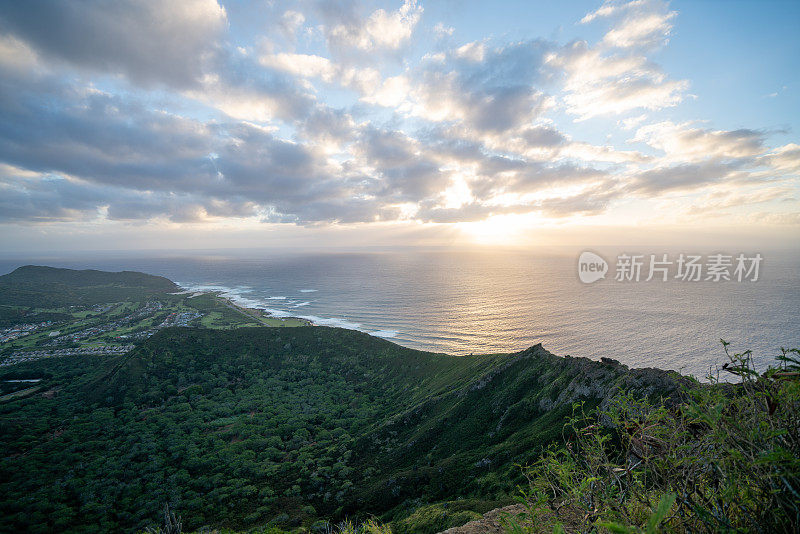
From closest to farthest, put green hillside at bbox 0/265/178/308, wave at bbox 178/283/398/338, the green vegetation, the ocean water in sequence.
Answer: the ocean water < the green vegetation < wave at bbox 178/283/398/338 < green hillside at bbox 0/265/178/308

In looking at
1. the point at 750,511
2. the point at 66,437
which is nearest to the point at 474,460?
the point at 750,511

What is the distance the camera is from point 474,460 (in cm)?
2989

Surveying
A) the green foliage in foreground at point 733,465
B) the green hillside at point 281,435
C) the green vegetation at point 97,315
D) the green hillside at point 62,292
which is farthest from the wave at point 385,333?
the green hillside at point 62,292

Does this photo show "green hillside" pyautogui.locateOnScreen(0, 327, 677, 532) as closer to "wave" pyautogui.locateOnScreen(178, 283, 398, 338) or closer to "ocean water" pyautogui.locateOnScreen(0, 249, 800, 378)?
"wave" pyautogui.locateOnScreen(178, 283, 398, 338)

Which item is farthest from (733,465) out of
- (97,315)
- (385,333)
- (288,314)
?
(97,315)

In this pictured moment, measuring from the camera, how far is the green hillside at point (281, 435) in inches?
1190

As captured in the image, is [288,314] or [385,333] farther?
[288,314]

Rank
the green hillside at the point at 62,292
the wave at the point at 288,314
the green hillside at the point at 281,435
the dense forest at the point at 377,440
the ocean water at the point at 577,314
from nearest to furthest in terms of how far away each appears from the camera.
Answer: the dense forest at the point at 377,440
the green hillside at the point at 281,435
the ocean water at the point at 577,314
the wave at the point at 288,314
the green hillside at the point at 62,292

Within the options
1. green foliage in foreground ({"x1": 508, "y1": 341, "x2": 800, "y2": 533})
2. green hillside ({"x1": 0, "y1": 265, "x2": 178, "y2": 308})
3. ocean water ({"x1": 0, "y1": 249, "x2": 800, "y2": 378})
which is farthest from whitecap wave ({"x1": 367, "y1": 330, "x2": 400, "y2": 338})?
green hillside ({"x1": 0, "y1": 265, "x2": 178, "y2": 308})

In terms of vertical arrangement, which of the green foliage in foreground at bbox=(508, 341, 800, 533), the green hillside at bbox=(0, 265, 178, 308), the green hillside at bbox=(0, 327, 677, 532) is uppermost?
the green foliage in foreground at bbox=(508, 341, 800, 533)

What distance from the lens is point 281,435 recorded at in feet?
164

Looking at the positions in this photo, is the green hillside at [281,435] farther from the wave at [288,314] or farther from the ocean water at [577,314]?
the ocean water at [577,314]

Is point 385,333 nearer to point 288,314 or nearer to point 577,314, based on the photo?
point 288,314

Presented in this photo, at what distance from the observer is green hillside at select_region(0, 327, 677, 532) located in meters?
30.2
